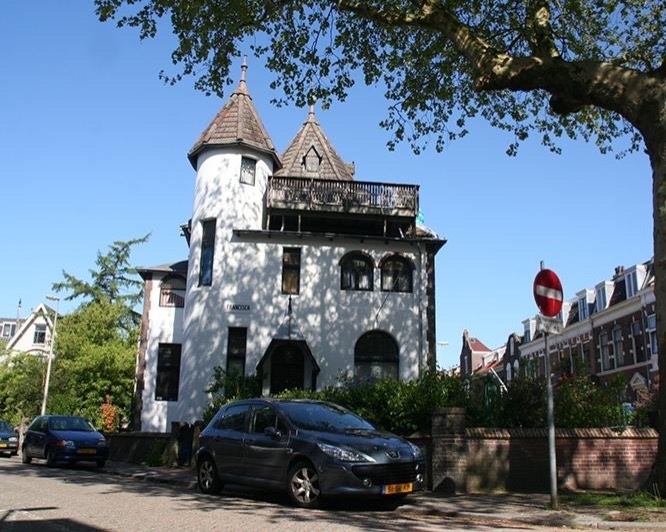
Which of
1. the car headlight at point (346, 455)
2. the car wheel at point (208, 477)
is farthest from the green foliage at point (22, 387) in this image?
the car headlight at point (346, 455)

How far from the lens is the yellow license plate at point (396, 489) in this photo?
338 inches

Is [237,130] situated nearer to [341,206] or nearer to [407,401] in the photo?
[341,206]

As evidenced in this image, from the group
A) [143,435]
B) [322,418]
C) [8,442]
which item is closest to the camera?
[322,418]

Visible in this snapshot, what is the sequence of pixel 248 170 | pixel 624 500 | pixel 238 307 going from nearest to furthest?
pixel 624 500 → pixel 238 307 → pixel 248 170

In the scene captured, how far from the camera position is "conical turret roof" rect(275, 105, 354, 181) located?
28031 millimetres

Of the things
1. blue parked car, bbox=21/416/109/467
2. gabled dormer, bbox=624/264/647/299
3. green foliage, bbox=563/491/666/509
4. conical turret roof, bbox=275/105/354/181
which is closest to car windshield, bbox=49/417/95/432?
blue parked car, bbox=21/416/109/467

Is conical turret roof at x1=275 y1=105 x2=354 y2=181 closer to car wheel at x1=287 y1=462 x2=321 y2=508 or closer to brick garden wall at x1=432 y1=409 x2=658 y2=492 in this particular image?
brick garden wall at x1=432 y1=409 x2=658 y2=492

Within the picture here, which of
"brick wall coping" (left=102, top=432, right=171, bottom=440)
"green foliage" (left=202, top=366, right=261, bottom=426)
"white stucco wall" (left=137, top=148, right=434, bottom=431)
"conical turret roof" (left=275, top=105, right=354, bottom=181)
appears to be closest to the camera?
"brick wall coping" (left=102, top=432, right=171, bottom=440)

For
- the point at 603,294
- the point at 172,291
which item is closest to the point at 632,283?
the point at 603,294

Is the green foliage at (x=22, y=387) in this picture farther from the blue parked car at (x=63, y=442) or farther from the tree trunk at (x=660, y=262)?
the tree trunk at (x=660, y=262)

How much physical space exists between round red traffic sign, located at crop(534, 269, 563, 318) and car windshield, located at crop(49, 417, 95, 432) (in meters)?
14.6

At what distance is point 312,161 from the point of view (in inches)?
1126

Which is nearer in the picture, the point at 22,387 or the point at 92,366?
the point at 92,366

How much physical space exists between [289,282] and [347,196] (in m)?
4.07
